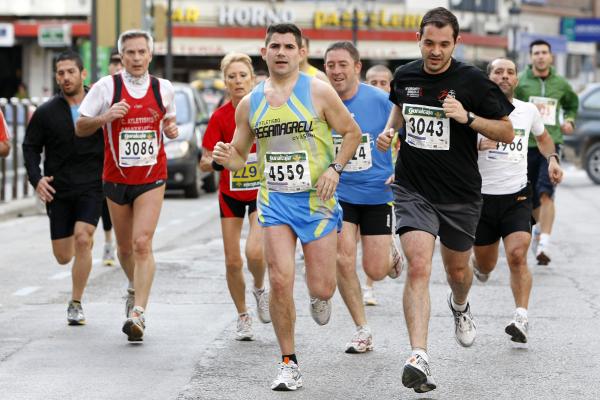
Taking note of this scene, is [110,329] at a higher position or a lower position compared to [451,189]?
lower

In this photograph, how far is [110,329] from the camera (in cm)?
977

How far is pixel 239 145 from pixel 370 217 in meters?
1.78

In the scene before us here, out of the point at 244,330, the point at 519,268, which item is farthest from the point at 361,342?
the point at 519,268

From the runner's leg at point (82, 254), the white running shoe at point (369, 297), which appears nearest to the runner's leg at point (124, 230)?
the runner's leg at point (82, 254)

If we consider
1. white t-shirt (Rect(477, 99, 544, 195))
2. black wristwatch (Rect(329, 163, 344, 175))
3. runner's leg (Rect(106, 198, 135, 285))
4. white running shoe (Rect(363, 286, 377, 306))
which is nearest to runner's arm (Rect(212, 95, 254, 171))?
black wristwatch (Rect(329, 163, 344, 175))

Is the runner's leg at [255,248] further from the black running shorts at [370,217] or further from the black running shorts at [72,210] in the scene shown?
the black running shorts at [72,210]

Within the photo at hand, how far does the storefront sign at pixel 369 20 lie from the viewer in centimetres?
6638

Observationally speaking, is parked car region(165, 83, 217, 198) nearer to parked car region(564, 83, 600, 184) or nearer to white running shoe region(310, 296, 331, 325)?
parked car region(564, 83, 600, 184)

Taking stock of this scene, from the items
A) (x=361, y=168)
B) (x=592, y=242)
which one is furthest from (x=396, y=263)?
(x=592, y=242)

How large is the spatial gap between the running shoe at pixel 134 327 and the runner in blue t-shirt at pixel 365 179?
1323mm

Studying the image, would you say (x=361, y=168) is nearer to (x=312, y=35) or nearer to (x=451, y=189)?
(x=451, y=189)

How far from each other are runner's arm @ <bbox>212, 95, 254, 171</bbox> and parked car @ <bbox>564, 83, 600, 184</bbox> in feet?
67.5

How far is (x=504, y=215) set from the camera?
380 inches

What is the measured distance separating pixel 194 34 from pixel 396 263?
56.0 m
